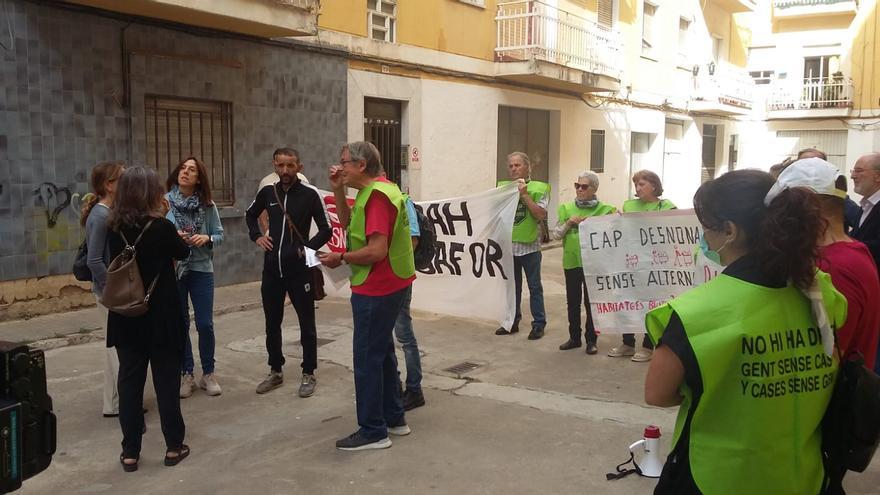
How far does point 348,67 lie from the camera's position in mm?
12172

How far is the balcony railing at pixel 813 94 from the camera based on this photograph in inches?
1037

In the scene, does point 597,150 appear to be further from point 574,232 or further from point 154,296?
point 154,296

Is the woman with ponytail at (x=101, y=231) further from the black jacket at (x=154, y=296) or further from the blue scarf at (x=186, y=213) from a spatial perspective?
the blue scarf at (x=186, y=213)

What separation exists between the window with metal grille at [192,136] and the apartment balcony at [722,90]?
17161 mm

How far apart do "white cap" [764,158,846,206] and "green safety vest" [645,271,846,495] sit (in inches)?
10.8

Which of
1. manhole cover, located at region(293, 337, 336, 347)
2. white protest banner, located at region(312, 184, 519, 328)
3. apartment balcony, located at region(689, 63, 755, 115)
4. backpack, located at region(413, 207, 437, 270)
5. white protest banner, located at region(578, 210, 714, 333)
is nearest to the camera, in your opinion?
backpack, located at region(413, 207, 437, 270)

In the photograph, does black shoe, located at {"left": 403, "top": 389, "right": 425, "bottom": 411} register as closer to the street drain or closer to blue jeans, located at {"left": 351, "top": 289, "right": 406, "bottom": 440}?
blue jeans, located at {"left": 351, "top": 289, "right": 406, "bottom": 440}

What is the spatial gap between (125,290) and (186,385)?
1.81 metres

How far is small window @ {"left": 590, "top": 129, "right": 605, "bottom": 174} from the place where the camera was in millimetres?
19609

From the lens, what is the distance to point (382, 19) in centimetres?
1302

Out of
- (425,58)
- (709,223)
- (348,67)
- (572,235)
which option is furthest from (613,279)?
(425,58)

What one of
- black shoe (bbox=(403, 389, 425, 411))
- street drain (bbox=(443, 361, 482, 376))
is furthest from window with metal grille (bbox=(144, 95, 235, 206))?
black shoe (bbox=(403, 389, 425, 411))

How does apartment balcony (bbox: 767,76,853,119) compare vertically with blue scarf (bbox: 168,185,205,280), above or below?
above

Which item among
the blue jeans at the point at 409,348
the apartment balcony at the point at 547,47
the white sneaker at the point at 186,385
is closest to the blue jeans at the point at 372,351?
the blue jeans at the point at 409,348
